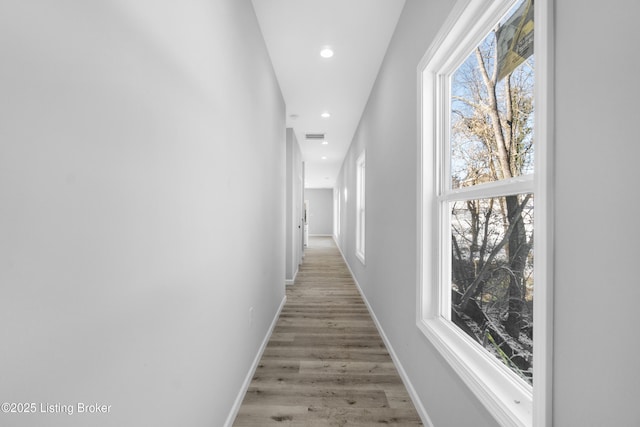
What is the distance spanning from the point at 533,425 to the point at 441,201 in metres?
1.09

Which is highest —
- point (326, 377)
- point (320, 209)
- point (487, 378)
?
point (320, 209)

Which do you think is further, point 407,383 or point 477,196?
point 407,383

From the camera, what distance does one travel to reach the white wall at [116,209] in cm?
52

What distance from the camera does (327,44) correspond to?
2619 mm

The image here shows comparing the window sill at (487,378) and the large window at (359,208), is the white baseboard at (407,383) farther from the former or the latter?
the large window at (359,208)

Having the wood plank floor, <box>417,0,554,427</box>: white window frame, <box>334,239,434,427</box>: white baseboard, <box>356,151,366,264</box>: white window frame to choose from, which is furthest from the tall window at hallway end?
<box>356,151,366,264</box>: white window frame

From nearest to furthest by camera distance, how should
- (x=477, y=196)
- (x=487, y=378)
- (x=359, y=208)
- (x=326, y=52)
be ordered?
(x=487, y=378), (x=477, y=196), (x=326, y=52), (x=359, y=208)

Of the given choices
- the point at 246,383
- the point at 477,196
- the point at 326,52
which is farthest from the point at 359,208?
the point at 477,196

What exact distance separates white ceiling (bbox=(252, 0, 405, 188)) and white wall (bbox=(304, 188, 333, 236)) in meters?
10.5

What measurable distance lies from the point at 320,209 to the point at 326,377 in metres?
13.1
